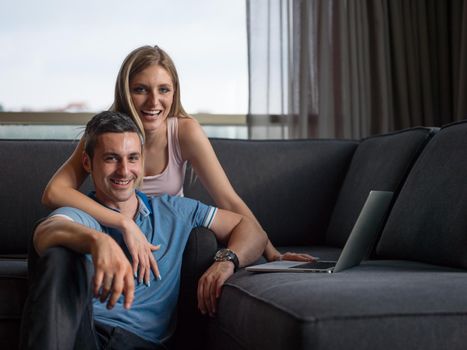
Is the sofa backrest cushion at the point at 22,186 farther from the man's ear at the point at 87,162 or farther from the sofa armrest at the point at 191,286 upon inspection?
the sofa armrest at the point at 191,286

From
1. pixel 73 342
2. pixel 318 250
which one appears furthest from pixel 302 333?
pixel 318 250

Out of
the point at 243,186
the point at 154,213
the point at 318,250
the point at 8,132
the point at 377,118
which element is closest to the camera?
the point at 154,213

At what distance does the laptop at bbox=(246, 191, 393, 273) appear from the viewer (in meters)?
1.96

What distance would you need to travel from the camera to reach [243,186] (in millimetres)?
2957

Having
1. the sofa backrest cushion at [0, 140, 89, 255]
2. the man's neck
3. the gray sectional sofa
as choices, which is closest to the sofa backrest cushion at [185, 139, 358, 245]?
the gray sectional sofa

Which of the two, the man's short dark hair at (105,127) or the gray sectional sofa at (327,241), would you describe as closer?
the gray sectional sofa at (327,241)

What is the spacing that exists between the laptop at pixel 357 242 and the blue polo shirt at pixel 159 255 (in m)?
0.20

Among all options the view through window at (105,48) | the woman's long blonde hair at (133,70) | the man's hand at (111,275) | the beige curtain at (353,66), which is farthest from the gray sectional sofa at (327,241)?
the view through window at (105,48)

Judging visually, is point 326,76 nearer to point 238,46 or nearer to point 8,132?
point 238,46

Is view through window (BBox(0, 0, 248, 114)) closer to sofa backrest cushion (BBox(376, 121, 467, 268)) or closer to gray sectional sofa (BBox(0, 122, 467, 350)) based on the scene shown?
gray sectional sofa (BBox(0, 122, 467, 350))

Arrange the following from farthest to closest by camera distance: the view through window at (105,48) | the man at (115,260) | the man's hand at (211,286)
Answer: the view through window at (105,48)
the man's hand at (211,286)
the man at (115,260)

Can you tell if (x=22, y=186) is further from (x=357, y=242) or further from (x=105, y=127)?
(x=357, y=242)

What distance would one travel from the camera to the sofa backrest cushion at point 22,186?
2820 mm

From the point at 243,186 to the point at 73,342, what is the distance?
1447 millimetres
